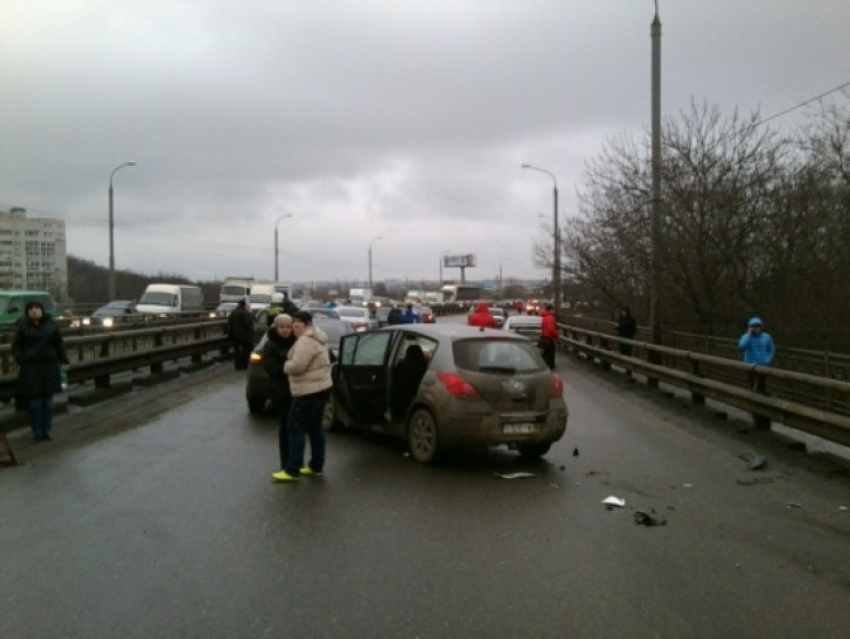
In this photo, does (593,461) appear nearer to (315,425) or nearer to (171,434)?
(315,425)

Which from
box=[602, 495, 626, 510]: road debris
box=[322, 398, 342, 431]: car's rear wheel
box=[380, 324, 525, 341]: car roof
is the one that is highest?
box=[380, 324, 525, 341]: car roof

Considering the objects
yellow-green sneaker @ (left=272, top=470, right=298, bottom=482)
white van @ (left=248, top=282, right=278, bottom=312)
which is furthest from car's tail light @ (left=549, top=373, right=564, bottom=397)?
white van @ (left=248, top=282, right=278, bottom=312)

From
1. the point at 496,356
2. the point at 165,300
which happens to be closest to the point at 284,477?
the point at 496,356

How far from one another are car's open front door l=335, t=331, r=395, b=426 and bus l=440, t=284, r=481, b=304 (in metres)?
83.1

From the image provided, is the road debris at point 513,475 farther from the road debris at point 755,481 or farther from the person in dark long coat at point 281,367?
the person in dark long coat at point 281,367

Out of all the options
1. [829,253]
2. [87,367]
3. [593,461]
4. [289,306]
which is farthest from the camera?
[829,253]

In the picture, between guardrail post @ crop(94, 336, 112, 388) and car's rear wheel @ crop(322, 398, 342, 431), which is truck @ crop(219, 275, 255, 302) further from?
car's rear wheel @ crop(322, 398, 342, 431)

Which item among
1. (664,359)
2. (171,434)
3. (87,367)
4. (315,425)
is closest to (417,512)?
(315,425)

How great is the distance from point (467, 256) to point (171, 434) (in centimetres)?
16362

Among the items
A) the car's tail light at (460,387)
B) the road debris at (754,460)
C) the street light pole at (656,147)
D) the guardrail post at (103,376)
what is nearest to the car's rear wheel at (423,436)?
the car's tail light at (460,387)

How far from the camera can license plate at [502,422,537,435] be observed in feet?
27.1

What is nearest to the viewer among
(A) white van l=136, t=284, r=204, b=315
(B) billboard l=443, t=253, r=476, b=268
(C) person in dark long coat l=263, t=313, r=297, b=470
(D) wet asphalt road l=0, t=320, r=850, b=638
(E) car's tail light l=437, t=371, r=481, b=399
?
(D) wet asphalt road l=0, t=320, r=850, b=638

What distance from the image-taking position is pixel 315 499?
6930 millimetres

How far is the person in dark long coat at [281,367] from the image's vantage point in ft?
25.9
